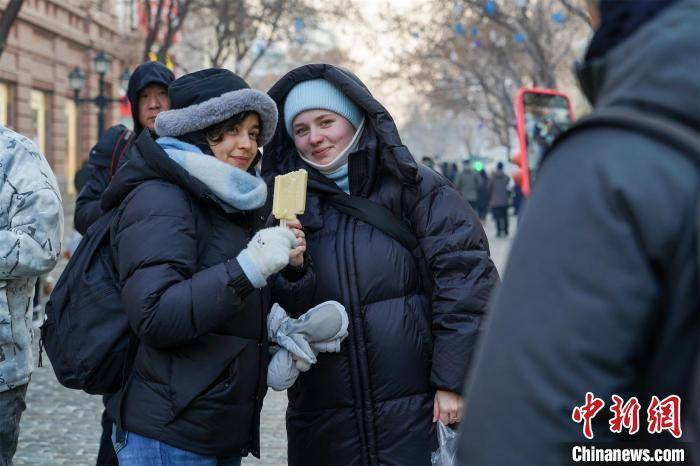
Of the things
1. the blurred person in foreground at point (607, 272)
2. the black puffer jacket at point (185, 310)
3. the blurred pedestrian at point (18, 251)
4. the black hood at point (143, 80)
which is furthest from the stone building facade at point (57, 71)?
the blurred person in foreground at point (607, 272)

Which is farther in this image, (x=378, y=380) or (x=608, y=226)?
(x=378, y=380)

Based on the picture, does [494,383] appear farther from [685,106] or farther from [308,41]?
[308,41]

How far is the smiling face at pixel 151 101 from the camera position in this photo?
499cm

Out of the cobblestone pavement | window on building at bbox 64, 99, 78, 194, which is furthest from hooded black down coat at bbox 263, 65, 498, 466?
window on building at bbox 64, 99, 78, 194

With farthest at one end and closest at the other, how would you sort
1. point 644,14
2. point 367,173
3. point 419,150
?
1. point 419,150
2. point 367,173
3. point 644,14

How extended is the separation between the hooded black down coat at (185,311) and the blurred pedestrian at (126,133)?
1994 mm

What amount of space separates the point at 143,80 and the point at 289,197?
238 centimetres

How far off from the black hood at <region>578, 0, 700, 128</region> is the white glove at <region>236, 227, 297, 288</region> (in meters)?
1.54

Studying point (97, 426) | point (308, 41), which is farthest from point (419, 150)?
point (97, 426)

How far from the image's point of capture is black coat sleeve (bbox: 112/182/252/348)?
259 centimetres

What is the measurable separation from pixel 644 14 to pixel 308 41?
2592 cm

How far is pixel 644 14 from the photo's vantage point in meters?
1.25

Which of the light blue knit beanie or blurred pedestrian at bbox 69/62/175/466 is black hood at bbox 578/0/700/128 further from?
blurred pedestrian at bbox 69/62/175/466

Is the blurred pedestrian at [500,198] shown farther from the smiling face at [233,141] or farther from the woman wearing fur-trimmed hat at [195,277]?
the woman wearing fur-trimmed hat at [195,277]
